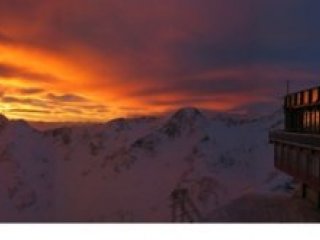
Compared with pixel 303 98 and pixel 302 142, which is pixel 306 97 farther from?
pixel 302 142

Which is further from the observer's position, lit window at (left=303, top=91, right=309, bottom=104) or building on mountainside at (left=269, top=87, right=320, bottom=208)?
lit window at (left=303, top=91, right=309, bottom=104)

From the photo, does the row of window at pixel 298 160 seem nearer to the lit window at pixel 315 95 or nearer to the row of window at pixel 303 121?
the row of window at pixel 303 121

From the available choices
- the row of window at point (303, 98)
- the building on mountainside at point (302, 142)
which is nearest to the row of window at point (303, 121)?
the building on mountainside at point (302, 142)

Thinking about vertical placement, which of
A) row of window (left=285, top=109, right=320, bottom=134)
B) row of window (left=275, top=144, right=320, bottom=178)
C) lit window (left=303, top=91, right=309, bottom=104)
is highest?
lit window (left=303, top=91, right=309, bottom=104)

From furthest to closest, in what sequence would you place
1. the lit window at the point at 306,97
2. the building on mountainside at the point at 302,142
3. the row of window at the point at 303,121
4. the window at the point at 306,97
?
the lit window at the point at 306,97 < the window at the point at 306,97 < the row of window at the point at 303,121 < the building on mountainside at the point at 302,142

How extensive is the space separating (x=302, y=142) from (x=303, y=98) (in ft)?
9.71

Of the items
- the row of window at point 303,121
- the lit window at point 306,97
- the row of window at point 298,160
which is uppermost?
the lit window at point 306,97

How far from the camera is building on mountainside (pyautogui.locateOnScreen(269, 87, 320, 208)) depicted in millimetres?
16688

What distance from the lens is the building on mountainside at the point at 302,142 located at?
1669cm

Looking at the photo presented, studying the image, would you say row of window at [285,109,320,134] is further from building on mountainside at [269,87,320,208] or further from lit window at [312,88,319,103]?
lit window at [312,88,319,103]

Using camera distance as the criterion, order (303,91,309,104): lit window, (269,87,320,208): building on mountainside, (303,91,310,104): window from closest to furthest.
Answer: (269,87,320,208): building on mountainside
(303,91,310,104): window
(303,91,309,104): lit window

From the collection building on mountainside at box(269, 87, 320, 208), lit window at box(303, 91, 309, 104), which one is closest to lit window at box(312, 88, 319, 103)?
building on mountainside at box(269, 87, 320, 208)
